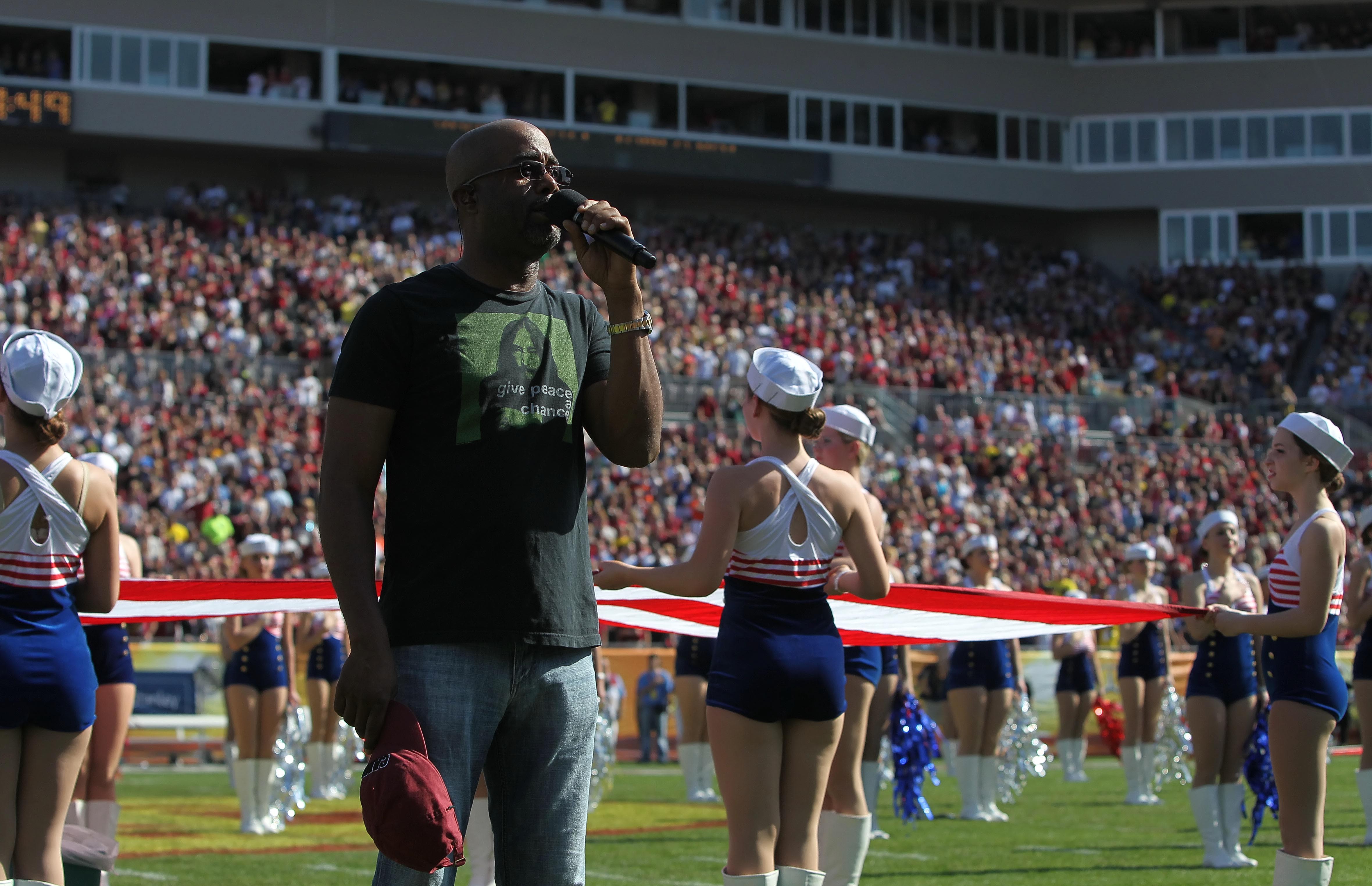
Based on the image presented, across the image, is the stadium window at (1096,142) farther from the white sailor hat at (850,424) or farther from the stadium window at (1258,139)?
the white sailor hat at (850,424)

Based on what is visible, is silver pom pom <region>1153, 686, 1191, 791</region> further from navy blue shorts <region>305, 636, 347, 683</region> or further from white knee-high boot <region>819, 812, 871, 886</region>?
white knee-high boot <region>819, 812, 871, 886</region>

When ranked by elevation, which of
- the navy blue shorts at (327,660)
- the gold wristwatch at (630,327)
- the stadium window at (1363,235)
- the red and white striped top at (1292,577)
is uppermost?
the stadium window at (1363,235)

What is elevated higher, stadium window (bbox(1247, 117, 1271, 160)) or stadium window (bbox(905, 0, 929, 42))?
stadium window (bbox(905, 0, 929, 42))

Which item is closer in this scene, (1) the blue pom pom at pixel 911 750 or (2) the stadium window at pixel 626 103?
(1) the blue pom pom at pixel 911 750

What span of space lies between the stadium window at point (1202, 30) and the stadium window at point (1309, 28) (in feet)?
1.39

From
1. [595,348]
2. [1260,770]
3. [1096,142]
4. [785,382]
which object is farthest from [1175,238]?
[595,348]

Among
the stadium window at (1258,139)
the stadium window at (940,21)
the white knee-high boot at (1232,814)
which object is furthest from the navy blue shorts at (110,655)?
the stadium window at (1258,139)

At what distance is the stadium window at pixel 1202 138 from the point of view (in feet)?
138

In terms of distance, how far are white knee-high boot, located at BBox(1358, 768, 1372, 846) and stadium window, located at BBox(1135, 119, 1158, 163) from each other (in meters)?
35.1

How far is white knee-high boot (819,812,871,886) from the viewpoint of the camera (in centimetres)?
644

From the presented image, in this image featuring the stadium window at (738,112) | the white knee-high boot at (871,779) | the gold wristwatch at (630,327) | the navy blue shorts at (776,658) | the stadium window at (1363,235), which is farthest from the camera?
the stadium window at (1363,235)

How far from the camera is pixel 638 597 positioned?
269 inches

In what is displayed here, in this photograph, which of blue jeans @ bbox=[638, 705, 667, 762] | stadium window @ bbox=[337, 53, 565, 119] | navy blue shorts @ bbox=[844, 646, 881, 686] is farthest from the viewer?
stadium window @ bbox=[337, 53, 565, 119]

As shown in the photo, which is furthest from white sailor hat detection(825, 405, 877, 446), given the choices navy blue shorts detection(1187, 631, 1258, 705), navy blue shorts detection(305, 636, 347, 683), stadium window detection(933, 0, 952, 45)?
stadium window detection(933, 0, 952, 45)
